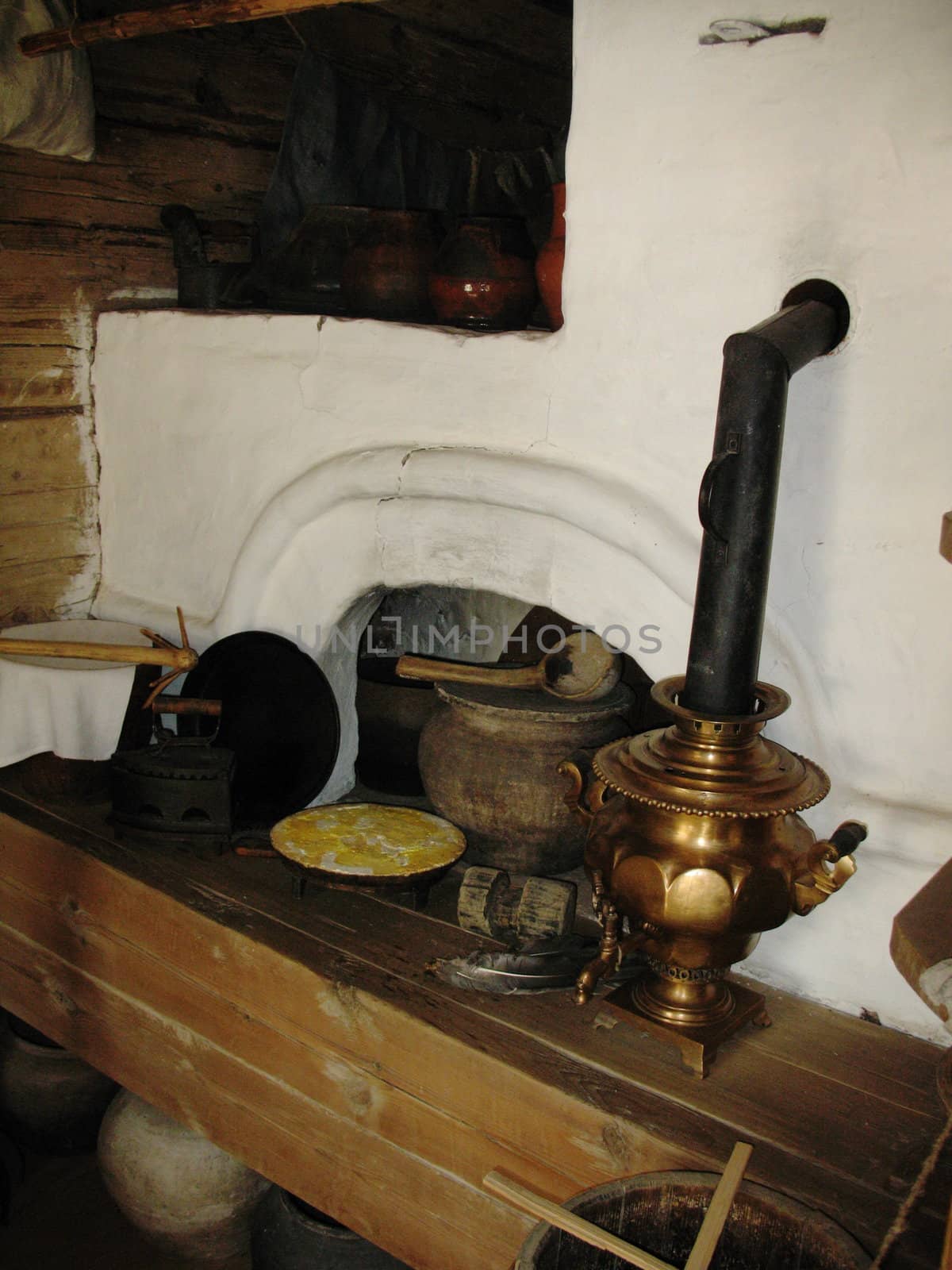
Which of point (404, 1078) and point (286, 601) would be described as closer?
point (404, 1078)

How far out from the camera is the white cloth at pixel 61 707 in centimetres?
252

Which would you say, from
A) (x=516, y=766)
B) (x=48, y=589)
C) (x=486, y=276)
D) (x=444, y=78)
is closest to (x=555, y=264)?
(x=486, y=276)

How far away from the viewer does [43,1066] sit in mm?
2977

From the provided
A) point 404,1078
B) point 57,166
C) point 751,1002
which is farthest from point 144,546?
point 751,1002

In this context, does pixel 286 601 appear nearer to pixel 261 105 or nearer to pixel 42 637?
pixel 42 637

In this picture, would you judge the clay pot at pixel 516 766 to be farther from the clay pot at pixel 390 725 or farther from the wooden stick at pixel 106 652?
the wooden stick at pixel 106 652

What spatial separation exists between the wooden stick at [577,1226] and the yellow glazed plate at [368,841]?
0.89m

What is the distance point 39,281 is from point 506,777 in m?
1.87

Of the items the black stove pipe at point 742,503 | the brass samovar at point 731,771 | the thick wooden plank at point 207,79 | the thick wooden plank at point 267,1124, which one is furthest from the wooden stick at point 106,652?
the thick wooden plank at point 207,79

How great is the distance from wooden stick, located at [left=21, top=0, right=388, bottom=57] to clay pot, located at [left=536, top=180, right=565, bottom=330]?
57 cm

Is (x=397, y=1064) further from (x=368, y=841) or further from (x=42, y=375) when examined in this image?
(x=42, y=375)

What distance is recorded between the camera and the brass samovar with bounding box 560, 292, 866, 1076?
5.26ft

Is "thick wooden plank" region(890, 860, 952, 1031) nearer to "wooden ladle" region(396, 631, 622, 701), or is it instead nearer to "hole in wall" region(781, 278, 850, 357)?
"hole in wall" region(781, 278, 850, 357)

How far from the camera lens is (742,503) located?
1614mm
